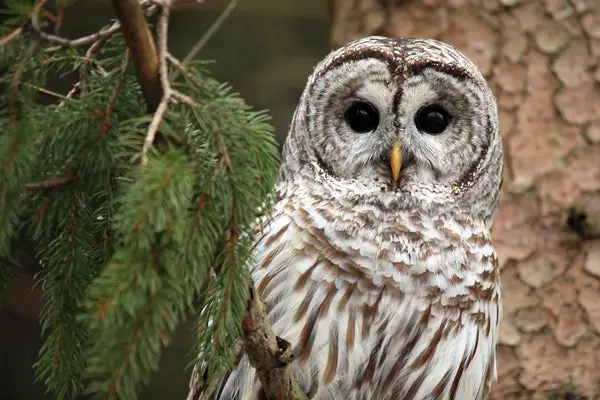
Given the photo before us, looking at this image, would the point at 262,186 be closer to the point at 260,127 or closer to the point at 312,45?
the point at 260,127

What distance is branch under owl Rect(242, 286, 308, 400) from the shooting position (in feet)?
5.67

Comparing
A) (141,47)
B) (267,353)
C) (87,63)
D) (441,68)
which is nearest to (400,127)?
(441,68)

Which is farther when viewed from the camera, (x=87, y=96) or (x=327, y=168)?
(x=327, y=168)

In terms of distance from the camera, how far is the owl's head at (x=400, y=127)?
2.53 m

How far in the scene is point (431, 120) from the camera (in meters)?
2.60

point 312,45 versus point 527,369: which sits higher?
point 312,45

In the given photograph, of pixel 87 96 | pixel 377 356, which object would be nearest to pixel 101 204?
pixel 87 96

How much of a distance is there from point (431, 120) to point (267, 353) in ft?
3.52

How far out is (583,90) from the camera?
3590 mm

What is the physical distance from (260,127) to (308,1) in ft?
15.6

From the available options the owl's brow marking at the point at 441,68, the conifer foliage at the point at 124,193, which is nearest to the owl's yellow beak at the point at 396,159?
the owl's brow marking at the point at 441,68

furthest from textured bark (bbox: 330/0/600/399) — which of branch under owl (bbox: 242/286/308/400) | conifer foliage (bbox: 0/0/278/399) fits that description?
conifer foliage (bbox: 0/0/278/399)

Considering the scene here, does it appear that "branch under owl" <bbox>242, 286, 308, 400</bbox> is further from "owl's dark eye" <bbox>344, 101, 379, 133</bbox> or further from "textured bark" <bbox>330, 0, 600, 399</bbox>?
"textured bark" <bbox>330, 0, 600, 399</bbox>

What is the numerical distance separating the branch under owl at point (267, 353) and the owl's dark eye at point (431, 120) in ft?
3.10
